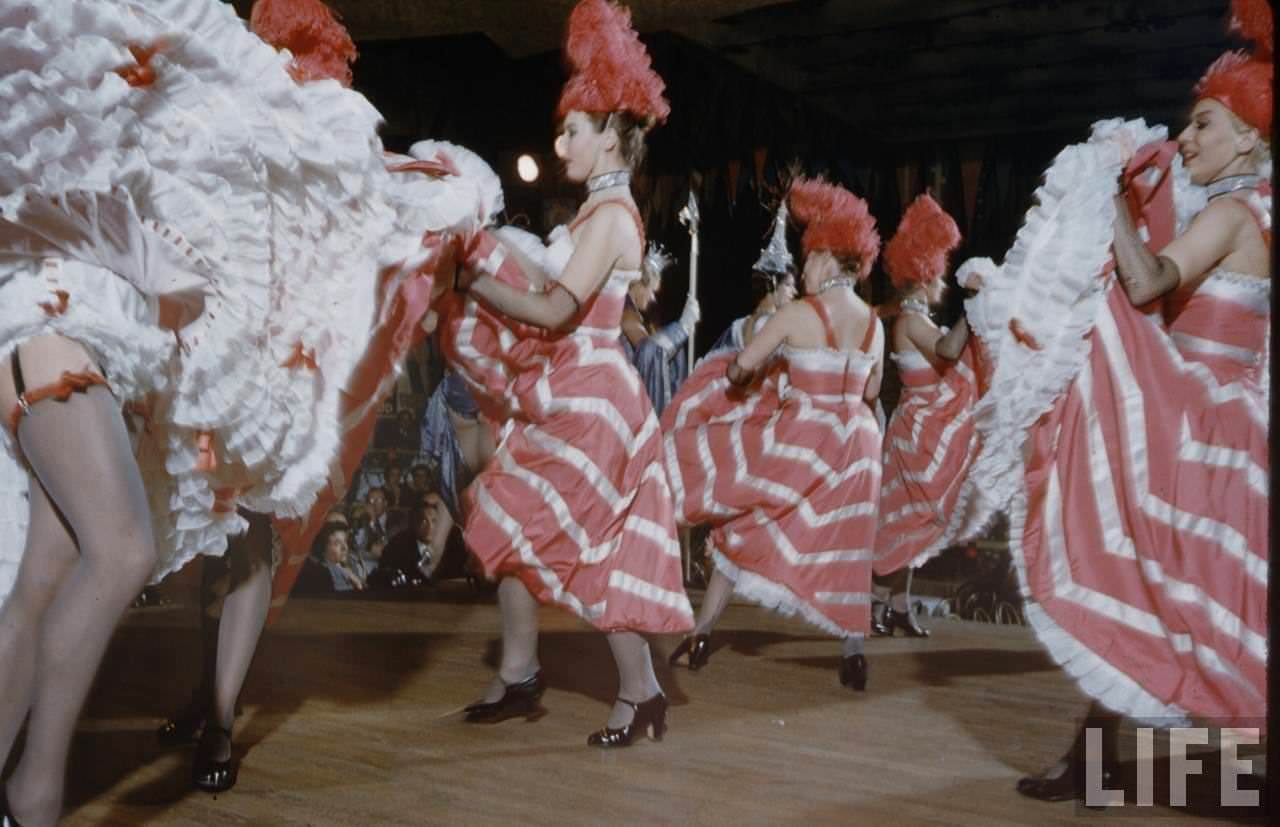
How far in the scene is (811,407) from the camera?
12.3 feet

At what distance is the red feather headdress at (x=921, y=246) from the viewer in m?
4.81

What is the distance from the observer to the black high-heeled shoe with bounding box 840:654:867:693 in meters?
3.53

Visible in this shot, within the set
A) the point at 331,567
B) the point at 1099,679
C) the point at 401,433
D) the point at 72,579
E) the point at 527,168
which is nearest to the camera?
the point at 72,579

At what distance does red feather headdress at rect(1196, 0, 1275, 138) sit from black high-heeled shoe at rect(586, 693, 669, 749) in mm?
1726

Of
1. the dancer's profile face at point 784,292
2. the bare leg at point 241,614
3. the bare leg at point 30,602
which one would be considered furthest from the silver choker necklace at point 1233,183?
the dancer's profile face at point 784,292

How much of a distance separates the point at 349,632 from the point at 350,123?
275 centimetres

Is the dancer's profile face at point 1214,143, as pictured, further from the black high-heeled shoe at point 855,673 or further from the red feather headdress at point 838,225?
the black high-heeled shoe at point 855,673

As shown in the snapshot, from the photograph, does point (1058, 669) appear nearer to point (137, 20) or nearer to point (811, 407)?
point (811, 407)

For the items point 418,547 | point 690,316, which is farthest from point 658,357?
point 418,547

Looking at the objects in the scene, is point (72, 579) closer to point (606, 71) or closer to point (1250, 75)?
point (606, 71)

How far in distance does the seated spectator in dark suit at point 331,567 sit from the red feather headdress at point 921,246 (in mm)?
2798

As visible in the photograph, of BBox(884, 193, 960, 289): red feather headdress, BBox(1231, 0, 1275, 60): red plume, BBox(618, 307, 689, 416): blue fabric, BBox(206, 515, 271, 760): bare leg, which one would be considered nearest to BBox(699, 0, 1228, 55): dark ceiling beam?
BBox(884, 193, 960, 289): red feather headdress

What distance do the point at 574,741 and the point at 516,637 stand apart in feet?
0.97

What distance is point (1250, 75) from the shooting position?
2182 millimetres
